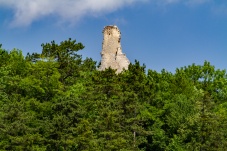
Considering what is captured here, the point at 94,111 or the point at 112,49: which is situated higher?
the point at 112,49

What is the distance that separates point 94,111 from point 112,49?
31.5 m

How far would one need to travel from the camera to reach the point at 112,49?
72188 mm

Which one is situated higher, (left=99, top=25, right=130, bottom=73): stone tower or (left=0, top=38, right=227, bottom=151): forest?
(left=99, top=25, right=130, bottom=73): stone tower

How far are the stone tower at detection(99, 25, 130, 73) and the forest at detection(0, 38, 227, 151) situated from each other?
1702 cm

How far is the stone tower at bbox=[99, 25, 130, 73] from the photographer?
7144 cm

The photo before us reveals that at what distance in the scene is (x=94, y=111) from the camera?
1628 inches

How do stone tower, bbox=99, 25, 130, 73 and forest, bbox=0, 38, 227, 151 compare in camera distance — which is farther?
stone tower, bbox=99, 25, 130, 73

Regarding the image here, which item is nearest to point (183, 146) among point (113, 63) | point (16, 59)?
point (16, 59)

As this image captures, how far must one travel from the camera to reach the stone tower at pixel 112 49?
234 feet

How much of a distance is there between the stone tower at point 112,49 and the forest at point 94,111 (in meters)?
17.0

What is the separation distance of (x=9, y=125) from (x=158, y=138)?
1486 cm

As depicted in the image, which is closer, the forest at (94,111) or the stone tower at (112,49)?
the forest at (94,111)

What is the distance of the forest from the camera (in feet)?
119

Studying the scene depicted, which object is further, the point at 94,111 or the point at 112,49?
the point at 112,49
